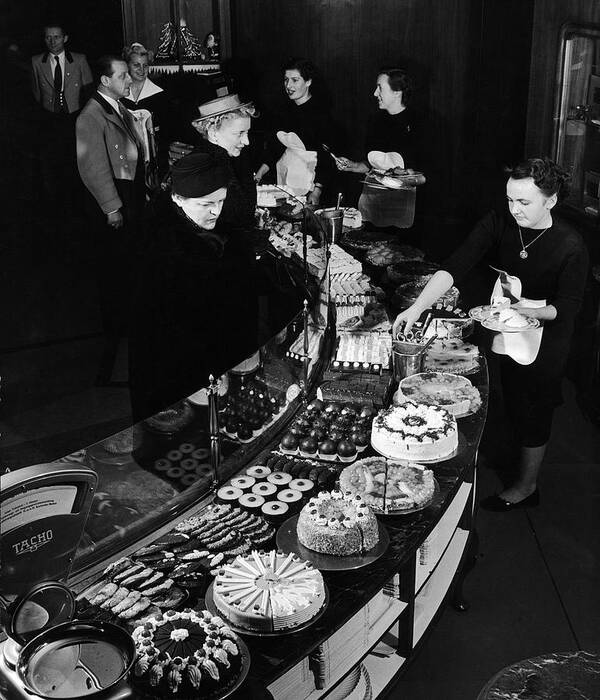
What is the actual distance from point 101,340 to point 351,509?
4.08 meters

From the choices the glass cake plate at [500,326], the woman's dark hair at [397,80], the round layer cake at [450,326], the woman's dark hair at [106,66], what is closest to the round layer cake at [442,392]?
the glass cake plate at [500,326]

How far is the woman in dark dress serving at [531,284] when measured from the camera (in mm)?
3711

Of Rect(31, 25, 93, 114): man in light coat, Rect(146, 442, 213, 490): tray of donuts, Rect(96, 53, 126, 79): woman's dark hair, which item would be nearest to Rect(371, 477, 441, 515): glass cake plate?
Rect(146, 442, 213, 490): tray of donuts

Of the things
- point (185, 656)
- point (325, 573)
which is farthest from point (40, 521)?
point (325, 573)

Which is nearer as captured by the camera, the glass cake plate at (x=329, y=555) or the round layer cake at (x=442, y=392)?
the glass cake plate at (x=329, y=555)

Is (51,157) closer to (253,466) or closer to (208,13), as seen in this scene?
(208,13)

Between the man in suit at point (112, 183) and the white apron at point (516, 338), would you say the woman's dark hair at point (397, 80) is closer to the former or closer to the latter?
the man in suit at point (112, 183)

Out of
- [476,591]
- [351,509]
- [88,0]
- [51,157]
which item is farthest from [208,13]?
[351,509]

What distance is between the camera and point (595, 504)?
447 centimetres

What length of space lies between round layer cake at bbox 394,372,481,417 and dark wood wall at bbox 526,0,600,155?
11.8ft

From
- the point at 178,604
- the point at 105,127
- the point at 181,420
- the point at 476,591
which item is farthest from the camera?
the point at 105,127

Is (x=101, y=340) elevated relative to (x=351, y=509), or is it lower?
lower

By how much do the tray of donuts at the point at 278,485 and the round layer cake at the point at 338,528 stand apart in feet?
0.64

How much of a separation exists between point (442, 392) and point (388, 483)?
702mm
